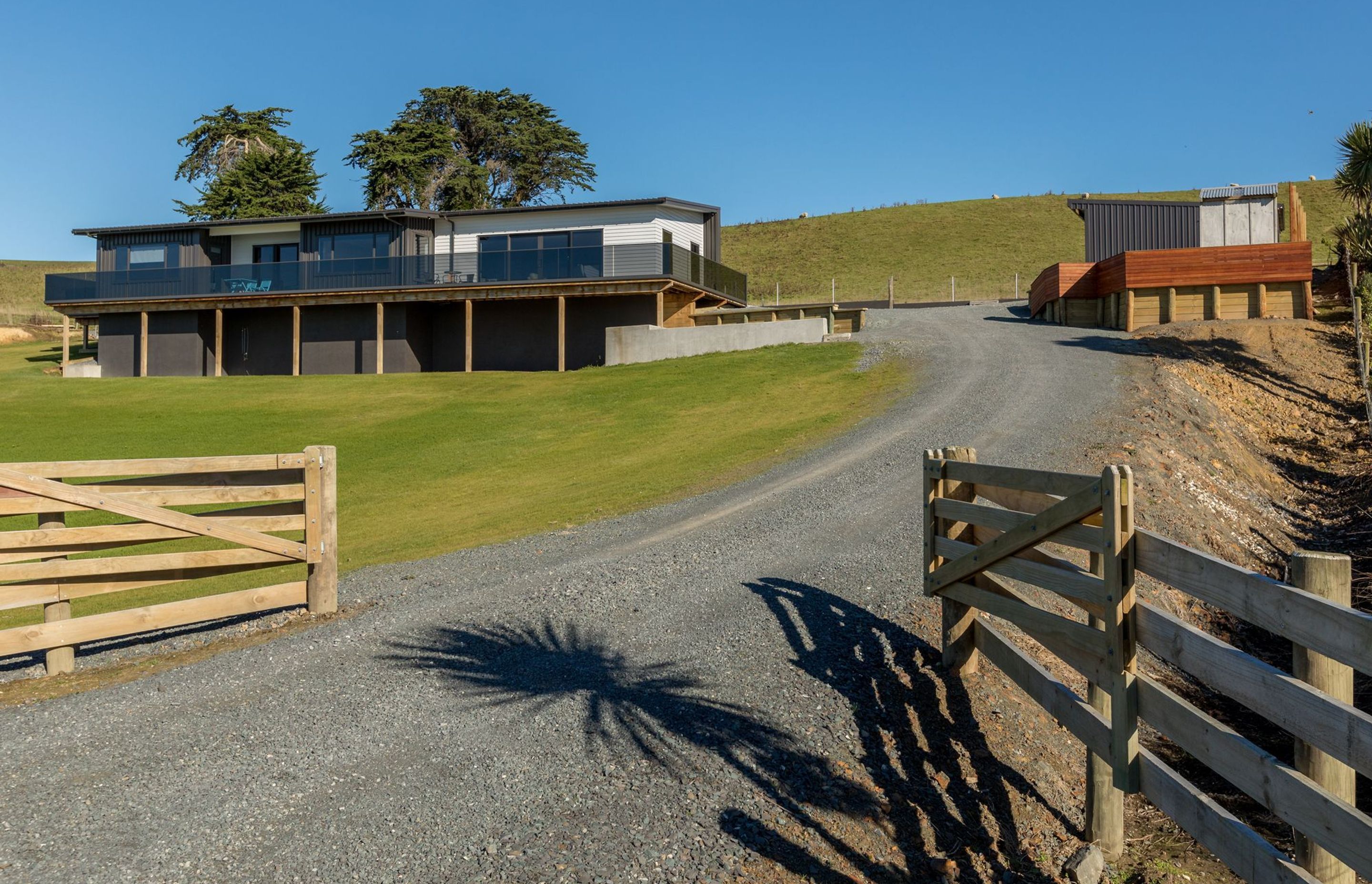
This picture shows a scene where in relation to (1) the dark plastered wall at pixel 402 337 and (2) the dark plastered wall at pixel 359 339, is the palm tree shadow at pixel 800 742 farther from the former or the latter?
(2) the dark plastered wall at pixel 359 339

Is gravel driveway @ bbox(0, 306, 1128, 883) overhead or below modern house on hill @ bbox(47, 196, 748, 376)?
below

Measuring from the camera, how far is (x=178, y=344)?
37938 millimetres

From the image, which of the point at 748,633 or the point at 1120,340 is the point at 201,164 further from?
the point at 748,633

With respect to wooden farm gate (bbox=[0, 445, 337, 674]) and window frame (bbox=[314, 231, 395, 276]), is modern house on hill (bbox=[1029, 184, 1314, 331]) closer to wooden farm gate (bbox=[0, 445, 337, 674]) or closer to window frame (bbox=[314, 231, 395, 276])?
wooden farm gate (bbox=[0, 445, 337, 674])

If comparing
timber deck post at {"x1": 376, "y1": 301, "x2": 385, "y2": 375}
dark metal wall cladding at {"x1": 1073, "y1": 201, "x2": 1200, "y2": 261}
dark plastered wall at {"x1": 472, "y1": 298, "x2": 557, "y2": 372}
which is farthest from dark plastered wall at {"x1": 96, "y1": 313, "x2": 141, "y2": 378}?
dark metal wall cladding at {"x1": 1073, "y1": 201, "x2": 1200, "y2": 261}

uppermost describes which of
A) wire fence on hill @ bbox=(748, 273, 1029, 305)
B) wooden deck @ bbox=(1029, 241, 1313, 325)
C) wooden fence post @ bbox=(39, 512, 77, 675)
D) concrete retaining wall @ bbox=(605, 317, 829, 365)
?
wire fence on hill @ bbox=(748, 273, 1029, 305)

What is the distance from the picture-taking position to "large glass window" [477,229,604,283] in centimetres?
3338

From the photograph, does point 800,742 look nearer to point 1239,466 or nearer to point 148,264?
point 1239,466

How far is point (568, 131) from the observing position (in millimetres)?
63938

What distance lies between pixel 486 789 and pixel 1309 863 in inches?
152

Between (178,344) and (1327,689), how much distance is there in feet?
137

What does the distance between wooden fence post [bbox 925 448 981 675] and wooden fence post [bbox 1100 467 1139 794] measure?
81.5 inches

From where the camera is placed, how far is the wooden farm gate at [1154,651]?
3.35m

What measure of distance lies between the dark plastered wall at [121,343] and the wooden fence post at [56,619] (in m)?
36.1
